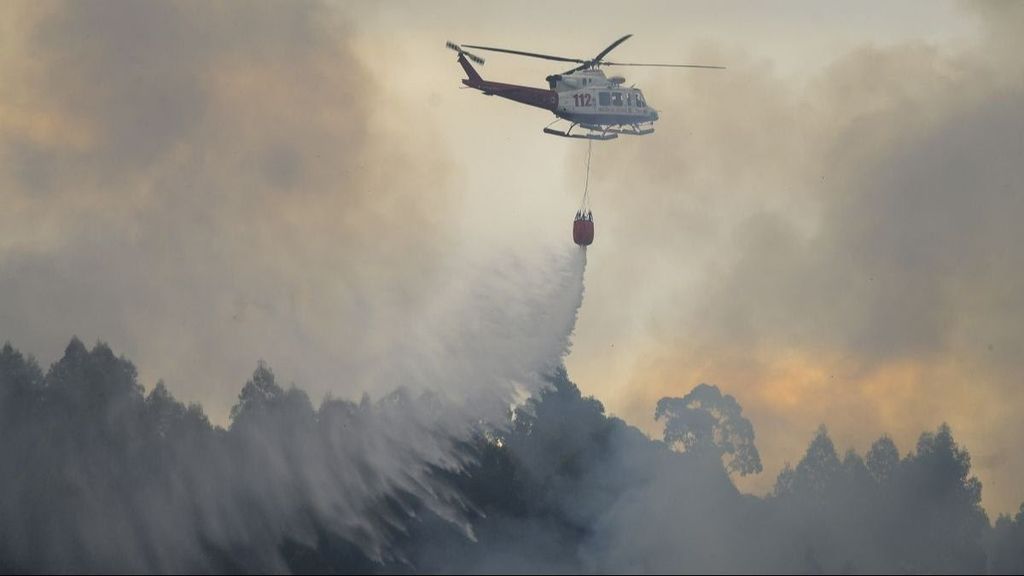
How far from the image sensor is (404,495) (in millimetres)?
139125

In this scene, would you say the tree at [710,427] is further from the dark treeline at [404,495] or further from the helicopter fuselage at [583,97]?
the helicopter fuselage at [583,97]

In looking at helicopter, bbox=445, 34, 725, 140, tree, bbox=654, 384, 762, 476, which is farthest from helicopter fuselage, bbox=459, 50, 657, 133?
tree, bbox=654, 384, 762, 476

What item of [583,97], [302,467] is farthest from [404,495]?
[583,97]

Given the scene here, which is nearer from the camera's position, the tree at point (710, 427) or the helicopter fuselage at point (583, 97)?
the helicopter fuselage at point (583, 97)

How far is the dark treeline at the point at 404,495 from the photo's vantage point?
448 ft

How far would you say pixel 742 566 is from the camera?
133625 millimetres

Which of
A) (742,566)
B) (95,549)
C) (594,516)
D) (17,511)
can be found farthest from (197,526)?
(742,566)

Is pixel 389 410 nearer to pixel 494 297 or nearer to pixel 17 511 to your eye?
pixel 494 297

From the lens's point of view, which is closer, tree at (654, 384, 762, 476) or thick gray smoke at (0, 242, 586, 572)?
thick gray smoke at (0, 242, 586, 572)

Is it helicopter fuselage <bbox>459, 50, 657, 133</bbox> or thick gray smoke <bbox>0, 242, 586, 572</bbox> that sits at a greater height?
helicopter fuselage <bbox>459, 50, 657, 133</bbox>

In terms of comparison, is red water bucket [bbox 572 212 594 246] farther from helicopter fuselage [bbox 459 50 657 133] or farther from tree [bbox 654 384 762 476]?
tree [bbox 654 384 762 476]

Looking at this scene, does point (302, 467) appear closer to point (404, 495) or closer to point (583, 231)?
point (404, 495)

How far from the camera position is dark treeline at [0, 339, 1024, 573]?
448ft

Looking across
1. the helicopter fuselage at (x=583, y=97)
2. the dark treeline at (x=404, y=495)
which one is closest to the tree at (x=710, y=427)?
the dark treeline at (x=404, y=495)
